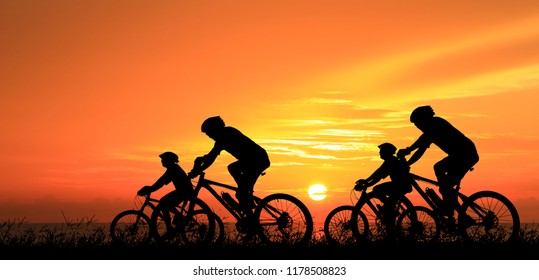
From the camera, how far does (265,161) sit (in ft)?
46.9

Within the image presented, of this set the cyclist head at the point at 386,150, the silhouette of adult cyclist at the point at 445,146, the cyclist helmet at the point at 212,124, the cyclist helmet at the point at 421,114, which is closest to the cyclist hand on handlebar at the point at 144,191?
the cyclist helmet at the point at 212,124

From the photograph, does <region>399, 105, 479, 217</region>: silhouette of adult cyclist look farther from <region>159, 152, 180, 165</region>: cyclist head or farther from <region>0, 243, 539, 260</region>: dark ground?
<region>159, 152, 180, 165</region>: cyclist head

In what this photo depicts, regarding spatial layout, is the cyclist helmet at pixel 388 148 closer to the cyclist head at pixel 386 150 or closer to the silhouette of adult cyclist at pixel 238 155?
the cyclist head at pixel 386 150

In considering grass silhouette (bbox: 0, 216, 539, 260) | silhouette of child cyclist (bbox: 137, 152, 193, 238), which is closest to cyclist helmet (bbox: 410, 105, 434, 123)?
grass silhouette (bbox: 0, 216, 539, 260)

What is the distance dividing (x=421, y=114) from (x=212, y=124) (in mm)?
3786

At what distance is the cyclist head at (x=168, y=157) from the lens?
14367mm

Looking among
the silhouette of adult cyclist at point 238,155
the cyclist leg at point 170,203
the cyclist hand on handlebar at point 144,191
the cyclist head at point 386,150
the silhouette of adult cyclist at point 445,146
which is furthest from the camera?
the cyclist hand on handlebar at point 144,191

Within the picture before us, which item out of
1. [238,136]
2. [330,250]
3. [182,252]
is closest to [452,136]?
[330,250]

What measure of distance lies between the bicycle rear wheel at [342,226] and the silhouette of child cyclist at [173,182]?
291 centimetres

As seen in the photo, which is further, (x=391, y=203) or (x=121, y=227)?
(x=121, y=227)

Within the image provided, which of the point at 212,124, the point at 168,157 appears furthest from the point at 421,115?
the point at 168,157

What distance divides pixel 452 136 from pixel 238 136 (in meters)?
3.89

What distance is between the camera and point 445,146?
45.7 feet

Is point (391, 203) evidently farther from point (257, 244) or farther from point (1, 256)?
point (1, 256)
